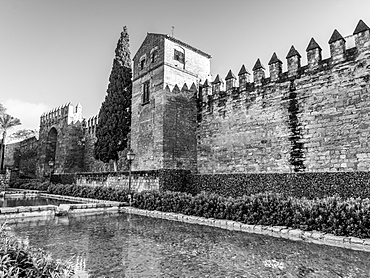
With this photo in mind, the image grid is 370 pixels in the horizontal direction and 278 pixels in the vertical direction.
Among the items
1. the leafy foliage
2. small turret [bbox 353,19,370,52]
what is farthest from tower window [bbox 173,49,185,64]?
the leafy foliage

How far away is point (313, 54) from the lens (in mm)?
9781

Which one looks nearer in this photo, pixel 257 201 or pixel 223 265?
pixel 223 265

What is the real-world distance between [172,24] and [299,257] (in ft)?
48.4

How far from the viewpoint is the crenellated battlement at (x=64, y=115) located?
24022mm

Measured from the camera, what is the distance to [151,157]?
13.2 metres

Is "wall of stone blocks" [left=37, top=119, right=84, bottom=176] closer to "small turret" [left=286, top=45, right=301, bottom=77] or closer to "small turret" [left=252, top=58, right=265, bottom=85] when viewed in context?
"small turret" [left=252, top=58, right=265, bottom=85]

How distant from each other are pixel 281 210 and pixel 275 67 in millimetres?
6897

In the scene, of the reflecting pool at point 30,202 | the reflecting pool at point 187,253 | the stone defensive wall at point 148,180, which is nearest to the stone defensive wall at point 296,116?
the stone defensive wall at point 148,180

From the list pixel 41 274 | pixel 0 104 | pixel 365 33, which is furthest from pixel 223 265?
pixel 0 104

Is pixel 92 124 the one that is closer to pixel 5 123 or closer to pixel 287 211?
pixel 5 123

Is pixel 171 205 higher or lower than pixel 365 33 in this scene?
lower

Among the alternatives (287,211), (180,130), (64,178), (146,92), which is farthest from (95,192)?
(287,211)

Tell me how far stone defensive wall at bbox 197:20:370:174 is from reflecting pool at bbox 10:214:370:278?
203 inches

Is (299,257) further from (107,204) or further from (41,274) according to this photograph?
(107,204)
